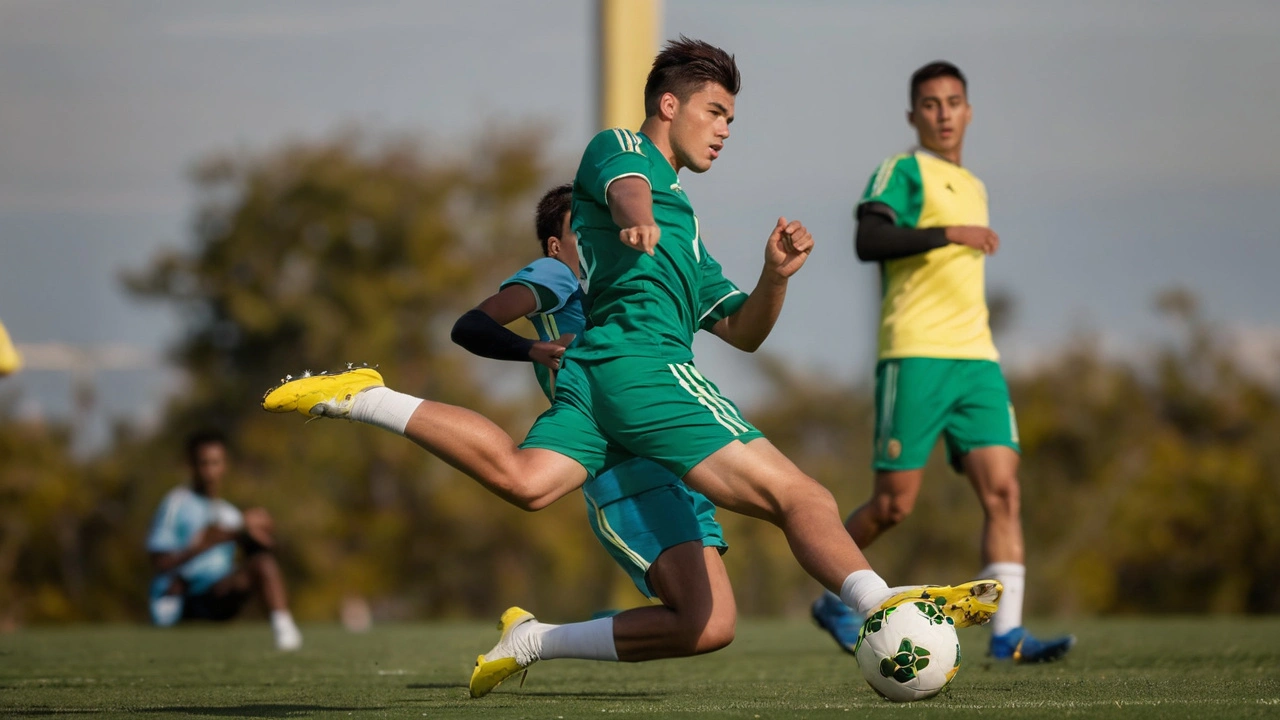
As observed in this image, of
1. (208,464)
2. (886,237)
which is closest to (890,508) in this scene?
(886,237)

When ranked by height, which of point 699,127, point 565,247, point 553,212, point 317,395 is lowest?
point 317,395

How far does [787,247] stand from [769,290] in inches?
7.0

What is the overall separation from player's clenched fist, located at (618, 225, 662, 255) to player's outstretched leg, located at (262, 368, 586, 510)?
704 mm

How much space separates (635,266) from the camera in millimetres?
4742

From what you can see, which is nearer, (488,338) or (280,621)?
(488,338)

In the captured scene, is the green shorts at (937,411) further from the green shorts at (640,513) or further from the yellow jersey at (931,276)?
the green shorts at (640,513)

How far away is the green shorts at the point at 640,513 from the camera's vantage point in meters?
5.10

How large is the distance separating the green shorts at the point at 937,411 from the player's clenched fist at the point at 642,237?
10.3ft

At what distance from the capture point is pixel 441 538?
27.2 metres

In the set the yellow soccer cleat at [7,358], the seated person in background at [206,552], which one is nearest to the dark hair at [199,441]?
the seated person in background at [206,552]

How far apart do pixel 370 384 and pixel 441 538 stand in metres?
22.6

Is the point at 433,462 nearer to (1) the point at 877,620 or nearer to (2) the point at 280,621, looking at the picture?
(2) the point at 280,621

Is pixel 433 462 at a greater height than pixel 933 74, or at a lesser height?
lesser

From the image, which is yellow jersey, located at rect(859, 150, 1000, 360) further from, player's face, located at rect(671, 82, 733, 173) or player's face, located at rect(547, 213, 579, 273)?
player's face, located at rect(671, 82, 733, 173)
